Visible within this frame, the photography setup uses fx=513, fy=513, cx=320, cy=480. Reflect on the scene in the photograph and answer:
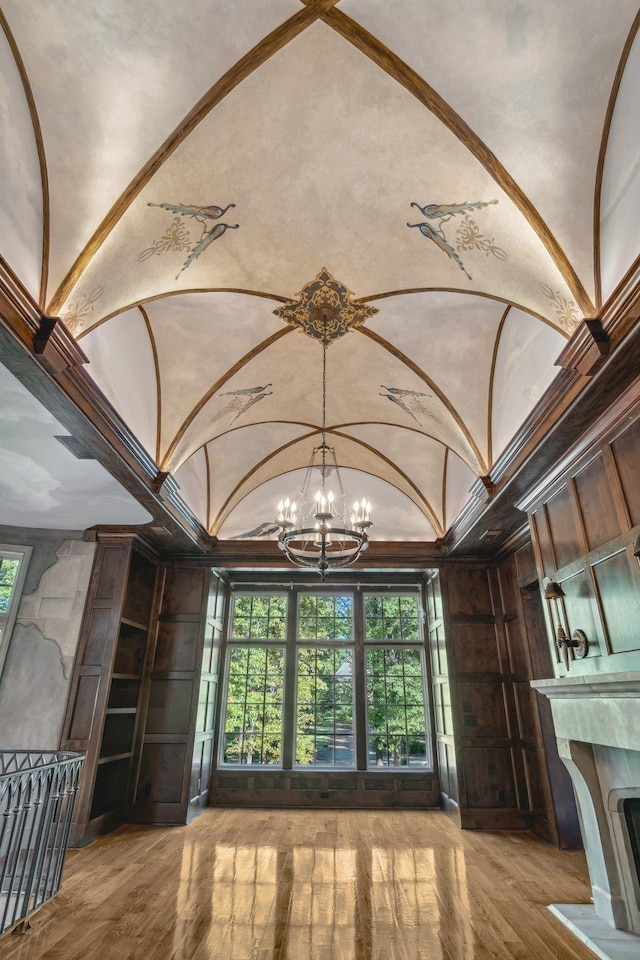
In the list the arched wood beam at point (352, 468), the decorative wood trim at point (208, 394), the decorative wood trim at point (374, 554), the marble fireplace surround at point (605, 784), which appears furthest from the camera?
the decorative wood trim at point (374, 554)

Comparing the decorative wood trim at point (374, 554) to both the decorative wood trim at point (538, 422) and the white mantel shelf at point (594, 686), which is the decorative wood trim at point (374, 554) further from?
the white mantel shelf at point (594, 686)

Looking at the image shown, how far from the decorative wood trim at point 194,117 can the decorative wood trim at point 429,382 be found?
2067 millimetres

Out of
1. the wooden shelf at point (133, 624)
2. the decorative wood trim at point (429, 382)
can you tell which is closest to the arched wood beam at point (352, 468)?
the wooden shelf at point (133, 624)

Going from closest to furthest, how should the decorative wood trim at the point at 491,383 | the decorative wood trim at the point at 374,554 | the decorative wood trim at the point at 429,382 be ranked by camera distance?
the decorative wood trim at the point at 491,383 < the decorative wood trim at the point at 429,382 < the decorative wood trim at the point at 374,554

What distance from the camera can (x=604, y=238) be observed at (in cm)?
303

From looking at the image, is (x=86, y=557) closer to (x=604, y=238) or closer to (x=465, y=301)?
(x=465, y=301)

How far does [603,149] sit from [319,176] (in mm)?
1624

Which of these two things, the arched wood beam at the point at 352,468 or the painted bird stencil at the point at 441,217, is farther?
the arched wood beam at the point at 352,468

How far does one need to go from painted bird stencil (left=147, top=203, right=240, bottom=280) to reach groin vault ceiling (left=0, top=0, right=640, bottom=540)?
0.05 ft

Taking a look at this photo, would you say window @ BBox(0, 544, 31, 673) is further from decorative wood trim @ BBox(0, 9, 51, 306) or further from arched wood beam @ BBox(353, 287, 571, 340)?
arched wood beam @ BBox(353, 287, 571, 340)

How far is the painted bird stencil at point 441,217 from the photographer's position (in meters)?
3.26

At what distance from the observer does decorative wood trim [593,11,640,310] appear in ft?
8.20

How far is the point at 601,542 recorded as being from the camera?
11.8 feet

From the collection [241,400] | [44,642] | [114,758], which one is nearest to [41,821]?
[114,758]
